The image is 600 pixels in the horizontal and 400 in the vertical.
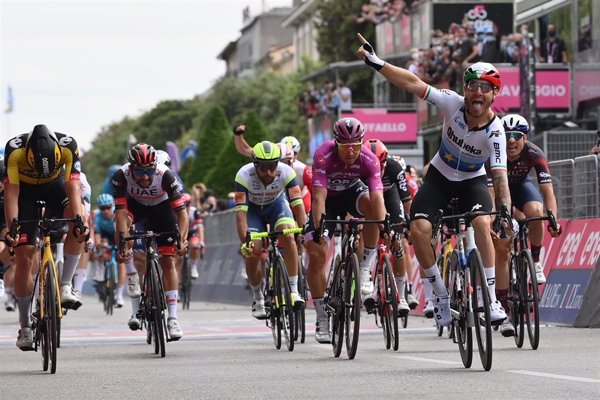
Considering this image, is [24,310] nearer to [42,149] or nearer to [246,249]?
[42,149]

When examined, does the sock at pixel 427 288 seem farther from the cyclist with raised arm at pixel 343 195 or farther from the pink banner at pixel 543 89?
the pink banner at pixel 543 89

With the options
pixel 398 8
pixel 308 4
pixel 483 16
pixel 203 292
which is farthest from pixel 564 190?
pixel 308 4

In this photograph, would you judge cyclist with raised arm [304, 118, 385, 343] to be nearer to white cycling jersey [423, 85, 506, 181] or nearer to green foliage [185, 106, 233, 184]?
white cycling jersey [423, 85, 506, 181]

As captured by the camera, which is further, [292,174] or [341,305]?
[292,174]

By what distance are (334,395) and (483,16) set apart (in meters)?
40.8

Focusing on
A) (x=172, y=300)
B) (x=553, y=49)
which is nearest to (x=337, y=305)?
(x=172, y=300)

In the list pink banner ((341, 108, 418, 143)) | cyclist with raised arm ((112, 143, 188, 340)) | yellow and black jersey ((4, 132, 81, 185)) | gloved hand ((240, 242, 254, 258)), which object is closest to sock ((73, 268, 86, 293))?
cyclist with raised arm ((112, 143, 188, 340))

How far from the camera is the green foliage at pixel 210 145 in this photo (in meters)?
108

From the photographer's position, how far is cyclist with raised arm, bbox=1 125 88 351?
13461mm

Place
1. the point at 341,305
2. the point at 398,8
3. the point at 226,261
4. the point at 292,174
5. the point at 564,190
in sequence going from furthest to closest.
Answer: the point at 398,8 < the point at 226,261 < the point at 564,190 < the point at 292,174 < the point at 341,305

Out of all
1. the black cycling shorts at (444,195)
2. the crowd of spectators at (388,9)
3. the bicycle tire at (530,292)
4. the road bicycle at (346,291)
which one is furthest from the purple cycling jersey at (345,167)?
the crowd of spectators at (388,9)

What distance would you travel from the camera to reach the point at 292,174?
1656cm

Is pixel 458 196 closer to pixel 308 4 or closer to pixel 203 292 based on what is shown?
pixel 203 292

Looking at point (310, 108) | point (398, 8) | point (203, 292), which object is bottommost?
point (203, 292)
